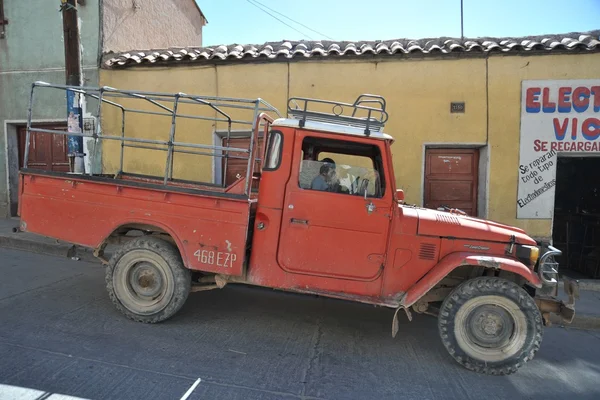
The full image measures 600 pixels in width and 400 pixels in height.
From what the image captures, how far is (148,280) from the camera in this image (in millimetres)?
3750

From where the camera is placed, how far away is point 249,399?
2605mm

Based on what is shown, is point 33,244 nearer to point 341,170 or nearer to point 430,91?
point 341,170

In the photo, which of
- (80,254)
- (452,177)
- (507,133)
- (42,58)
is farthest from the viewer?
(42,58)

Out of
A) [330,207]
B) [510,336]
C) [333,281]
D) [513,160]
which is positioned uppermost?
[513,160]

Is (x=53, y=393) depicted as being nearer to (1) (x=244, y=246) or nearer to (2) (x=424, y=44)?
(1) (x=244, y=246)

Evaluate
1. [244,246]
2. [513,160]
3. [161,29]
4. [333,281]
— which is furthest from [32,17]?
[513,160]

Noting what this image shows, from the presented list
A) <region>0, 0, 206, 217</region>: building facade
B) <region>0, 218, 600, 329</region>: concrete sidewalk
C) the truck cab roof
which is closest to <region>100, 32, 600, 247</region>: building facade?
<region>0, 218, 600, 329</region>: concrete sidewalk

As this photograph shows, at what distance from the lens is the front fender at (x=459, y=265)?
126 inches

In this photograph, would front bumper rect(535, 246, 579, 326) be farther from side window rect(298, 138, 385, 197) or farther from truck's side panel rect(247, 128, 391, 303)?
side window rect(298, 138, 385, 197)

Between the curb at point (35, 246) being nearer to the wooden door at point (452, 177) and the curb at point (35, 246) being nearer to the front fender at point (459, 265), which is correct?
the front fender at point (459, 265)

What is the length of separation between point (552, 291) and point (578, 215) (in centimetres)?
572

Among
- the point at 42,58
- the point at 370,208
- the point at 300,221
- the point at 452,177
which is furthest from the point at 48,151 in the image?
the point at 452,177

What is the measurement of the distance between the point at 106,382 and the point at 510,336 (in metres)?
3.46

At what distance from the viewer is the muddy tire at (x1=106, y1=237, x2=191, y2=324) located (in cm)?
367
